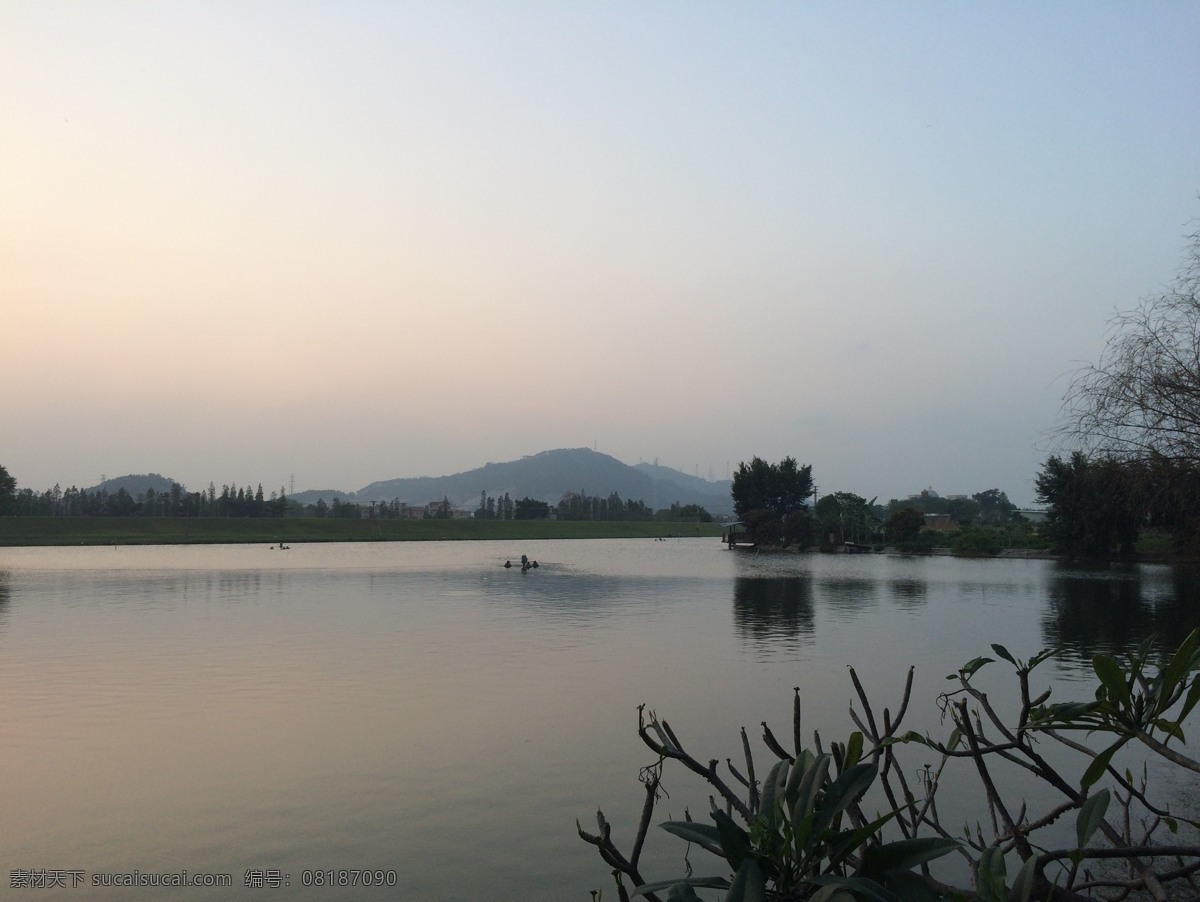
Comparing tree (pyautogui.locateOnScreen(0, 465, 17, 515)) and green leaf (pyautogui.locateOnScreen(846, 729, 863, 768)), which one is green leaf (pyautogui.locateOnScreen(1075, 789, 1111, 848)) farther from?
tree (pyautogui.locateOnScreen(0, 465, 17, 515))

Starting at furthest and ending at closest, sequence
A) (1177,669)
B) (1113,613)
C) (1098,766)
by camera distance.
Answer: (1113,613) < (1098,766) < (1177,669)

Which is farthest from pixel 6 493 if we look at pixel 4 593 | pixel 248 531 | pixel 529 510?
pixel 529 510

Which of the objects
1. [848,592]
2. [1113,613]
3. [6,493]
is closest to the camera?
[1113,613]

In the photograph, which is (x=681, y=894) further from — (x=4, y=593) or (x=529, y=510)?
(x=529, y=510)

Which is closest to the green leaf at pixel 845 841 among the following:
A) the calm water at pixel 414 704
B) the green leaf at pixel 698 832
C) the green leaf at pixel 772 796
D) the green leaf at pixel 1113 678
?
the green leaf at pixel 772 796

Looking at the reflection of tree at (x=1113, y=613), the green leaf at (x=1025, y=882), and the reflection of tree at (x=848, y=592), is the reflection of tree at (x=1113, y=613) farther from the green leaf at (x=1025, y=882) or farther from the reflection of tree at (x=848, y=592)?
the green leaf at (x=1025, y=882)

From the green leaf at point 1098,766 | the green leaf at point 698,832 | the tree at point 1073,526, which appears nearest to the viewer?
the green leaf at point 698,832

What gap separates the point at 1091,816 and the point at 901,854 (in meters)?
0.64

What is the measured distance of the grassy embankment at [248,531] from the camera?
80188mm

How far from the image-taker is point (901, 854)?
7.34 ft

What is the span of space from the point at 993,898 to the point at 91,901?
781 centimetres

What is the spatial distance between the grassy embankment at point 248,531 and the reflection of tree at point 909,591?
60.1m

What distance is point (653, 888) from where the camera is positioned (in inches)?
89.0

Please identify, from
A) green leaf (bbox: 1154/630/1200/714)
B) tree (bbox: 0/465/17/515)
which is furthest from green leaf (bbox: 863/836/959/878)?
tree (bbox: 0/465/17/515)
